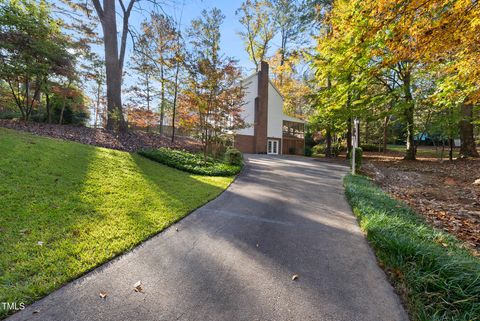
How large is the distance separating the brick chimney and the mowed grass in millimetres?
15788

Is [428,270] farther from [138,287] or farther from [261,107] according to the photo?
[261,107]

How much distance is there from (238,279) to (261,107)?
21.3 m

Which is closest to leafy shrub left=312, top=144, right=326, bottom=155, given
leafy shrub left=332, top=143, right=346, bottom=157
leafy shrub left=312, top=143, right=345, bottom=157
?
leafy shrub left=312, top=143, right=345, bottom=157

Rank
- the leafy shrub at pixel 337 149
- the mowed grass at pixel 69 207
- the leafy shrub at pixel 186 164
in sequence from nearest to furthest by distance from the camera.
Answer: the mowed grass at pixel 69 207, the leafy shrub at pixel 186 164, the leafy shrub at pixel 337 149

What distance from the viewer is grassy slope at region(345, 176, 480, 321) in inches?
80.4

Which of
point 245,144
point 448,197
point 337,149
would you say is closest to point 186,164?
point 448,197

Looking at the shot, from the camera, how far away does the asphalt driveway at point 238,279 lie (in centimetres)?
200

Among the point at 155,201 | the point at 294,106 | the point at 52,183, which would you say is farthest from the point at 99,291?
the point at 294,106

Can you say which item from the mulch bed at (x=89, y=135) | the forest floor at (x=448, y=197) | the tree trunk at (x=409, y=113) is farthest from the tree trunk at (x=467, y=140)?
the mulch bed at (x=89, y=135)

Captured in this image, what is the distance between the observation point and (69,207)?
3791mm

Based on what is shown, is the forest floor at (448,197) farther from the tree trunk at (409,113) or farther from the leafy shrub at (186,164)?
the leafy shrub at (186,164)

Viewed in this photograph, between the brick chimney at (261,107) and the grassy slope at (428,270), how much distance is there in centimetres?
1895

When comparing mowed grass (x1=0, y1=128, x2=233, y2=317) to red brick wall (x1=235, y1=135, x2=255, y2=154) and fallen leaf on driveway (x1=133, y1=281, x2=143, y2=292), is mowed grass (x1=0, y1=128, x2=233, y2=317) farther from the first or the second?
red brick wall (x1=235, y1=135, x2=255, y2=154)

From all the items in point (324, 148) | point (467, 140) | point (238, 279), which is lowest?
point (238, 279)
